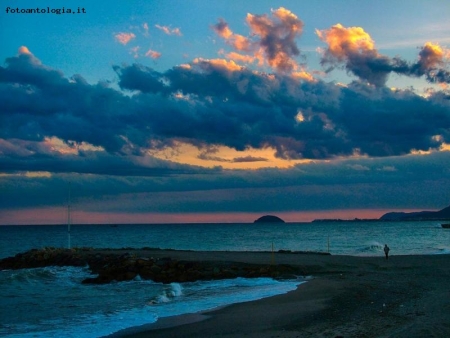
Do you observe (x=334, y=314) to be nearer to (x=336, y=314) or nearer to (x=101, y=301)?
(x=336, y=314)

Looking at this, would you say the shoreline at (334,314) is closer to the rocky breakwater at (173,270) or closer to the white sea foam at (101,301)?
the white sea foam at (101,301)

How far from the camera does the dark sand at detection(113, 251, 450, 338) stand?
12.7 m

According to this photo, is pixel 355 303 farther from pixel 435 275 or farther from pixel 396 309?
pixel 435 275

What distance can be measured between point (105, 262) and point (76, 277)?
13.7ft

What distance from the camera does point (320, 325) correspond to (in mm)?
13547

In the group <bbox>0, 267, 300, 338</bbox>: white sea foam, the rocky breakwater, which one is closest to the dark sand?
<bbox>0, 267, 300, 338</bbox>: white sea foam

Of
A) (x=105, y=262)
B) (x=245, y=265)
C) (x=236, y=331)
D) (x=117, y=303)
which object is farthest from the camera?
(x=105, y=262)

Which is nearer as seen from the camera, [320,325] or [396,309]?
[320,325]

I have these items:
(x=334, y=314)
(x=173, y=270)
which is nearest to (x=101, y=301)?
(x=173, y=270)

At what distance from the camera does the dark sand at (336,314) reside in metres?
12.7

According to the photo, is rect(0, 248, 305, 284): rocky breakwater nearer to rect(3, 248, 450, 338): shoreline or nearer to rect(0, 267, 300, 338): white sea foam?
rect(0, 267, 300, 338): white sea foam

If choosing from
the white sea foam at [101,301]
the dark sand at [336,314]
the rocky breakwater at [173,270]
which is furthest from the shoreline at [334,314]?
the rocky breakwater at [173,270]

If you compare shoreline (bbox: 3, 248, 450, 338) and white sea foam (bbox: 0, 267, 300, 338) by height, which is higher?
shoreline (bbox: 3, 248, 450, 338)

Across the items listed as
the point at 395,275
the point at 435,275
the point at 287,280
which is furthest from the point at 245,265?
the point at 435,275
